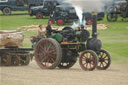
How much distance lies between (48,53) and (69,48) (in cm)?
72

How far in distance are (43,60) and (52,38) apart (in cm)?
80

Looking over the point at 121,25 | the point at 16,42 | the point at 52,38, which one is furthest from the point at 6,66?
the point at 121,25

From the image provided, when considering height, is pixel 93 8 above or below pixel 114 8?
above

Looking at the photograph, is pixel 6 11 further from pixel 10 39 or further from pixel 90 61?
pixel 90 61

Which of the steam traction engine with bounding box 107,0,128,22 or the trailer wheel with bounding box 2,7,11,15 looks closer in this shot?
the steam traction engine with bounding box 107,0,128,22

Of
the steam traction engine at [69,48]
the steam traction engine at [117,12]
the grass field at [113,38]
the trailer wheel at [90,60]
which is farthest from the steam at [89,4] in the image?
the steam traction engine at [117,12]

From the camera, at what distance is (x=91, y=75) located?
11.9m

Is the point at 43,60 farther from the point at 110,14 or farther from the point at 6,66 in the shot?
the point at 110,14

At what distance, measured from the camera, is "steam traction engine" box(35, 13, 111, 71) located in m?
13.6

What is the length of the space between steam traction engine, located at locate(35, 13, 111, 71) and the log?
56.4 inches

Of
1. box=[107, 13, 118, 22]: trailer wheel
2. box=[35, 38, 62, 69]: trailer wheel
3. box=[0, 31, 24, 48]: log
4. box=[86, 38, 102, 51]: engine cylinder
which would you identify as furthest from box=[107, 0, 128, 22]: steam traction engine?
box=[86, 38, 102, 51]: engine cylinder

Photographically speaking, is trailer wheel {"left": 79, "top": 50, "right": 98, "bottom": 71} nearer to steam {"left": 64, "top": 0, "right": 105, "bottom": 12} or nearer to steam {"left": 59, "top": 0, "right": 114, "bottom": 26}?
steam {"left": 59, "top": 0, "right": 114, "bottom": 26}

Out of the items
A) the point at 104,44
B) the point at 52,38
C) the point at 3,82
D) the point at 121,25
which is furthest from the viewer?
the point at 121,25

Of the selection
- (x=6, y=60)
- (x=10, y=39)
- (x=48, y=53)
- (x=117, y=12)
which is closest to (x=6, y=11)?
(x=117, y=12)
